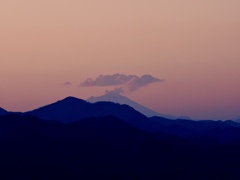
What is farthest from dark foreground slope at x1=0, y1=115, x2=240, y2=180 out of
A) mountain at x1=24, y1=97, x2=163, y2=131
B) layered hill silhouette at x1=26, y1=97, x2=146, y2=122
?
layered hill silhouette at x1=26, y1=97, x2=146, y2=122

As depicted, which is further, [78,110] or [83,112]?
[78,110]

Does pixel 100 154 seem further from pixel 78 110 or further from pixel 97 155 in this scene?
pixel 78 110

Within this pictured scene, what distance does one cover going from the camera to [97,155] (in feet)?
331

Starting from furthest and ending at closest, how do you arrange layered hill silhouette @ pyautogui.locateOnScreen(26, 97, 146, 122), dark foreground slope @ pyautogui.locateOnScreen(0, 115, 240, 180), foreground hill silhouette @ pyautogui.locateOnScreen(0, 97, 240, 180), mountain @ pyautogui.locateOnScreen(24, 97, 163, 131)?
layered hill silhouette @ pyautogui.locateOnScreen(26, 97, 146, 122), mountain @ pyautogui.locateOnScreen(24, 97, 163, 131), foreground hill silhouette @ pyautogui.locateOnScreen(0, 97, 240, 180), dark foreground slope @ pyautogui.locateOnScreen(0, 115, 240, 180)

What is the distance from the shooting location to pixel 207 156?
118 meters

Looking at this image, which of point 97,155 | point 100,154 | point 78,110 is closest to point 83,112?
point 78,110

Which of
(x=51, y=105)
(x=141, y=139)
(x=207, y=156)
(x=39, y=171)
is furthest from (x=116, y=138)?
(x=51, y=105)

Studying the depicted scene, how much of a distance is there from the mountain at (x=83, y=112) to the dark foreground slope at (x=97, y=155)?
58.1m

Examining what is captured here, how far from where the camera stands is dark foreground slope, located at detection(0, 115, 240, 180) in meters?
89.6

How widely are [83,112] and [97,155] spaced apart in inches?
3383

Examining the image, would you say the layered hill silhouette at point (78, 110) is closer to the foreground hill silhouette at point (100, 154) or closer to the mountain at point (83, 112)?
the mountain at point (83, 112)

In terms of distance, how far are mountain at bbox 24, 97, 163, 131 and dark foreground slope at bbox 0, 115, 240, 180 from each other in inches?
2288

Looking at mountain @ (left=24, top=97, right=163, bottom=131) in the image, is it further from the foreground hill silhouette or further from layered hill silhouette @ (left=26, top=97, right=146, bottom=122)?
the foreground hill silhouette

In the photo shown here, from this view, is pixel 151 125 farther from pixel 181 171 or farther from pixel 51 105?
pixel 181 171
